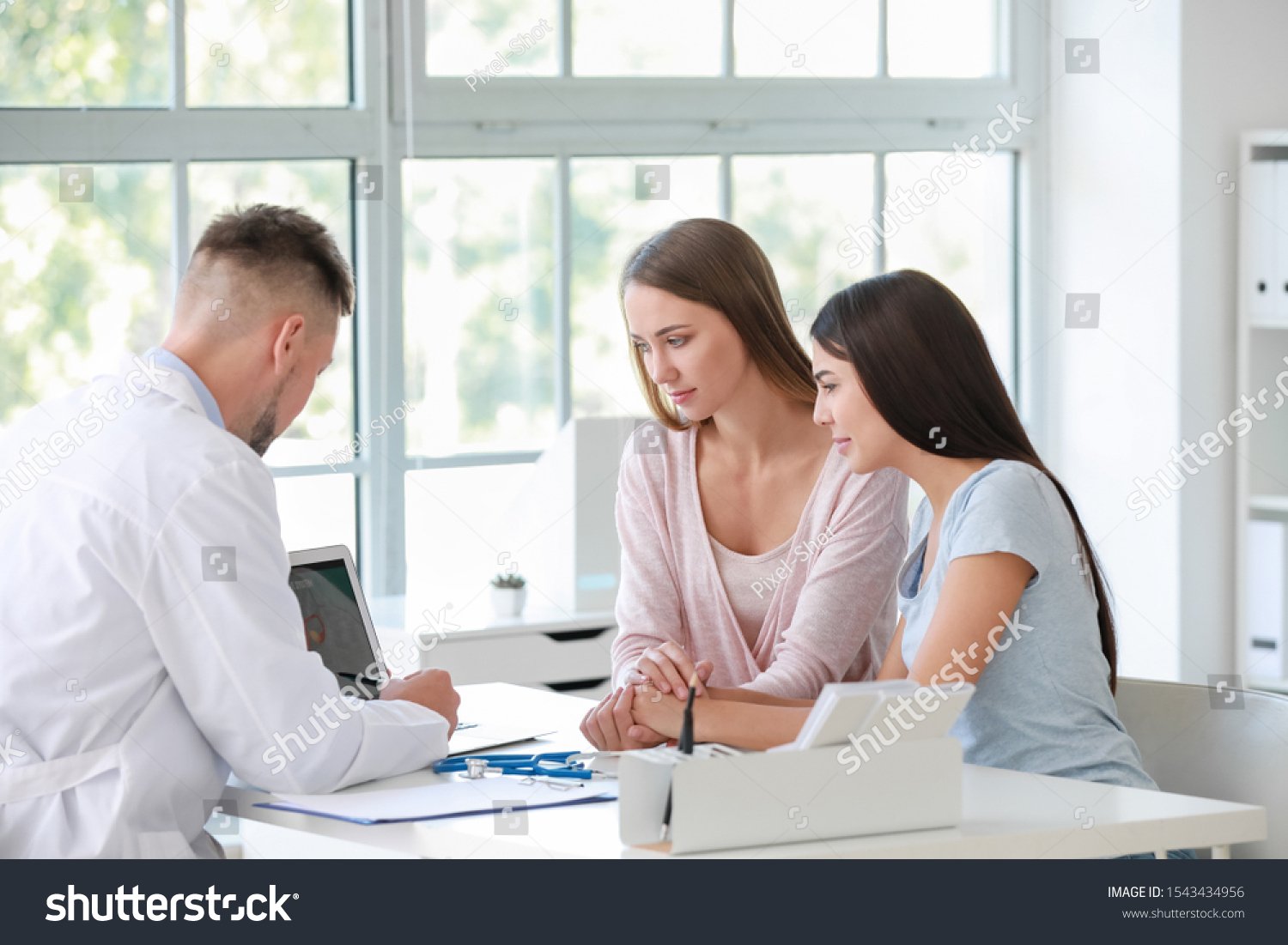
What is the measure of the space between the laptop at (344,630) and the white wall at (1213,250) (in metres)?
2.90

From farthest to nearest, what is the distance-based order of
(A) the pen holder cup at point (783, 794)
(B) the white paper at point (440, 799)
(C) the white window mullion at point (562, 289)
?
(C) the white window mullion at point (562, 289) < (B) the white paper at point (440, 799) < (A) the pen holder cup at point (783, 794)

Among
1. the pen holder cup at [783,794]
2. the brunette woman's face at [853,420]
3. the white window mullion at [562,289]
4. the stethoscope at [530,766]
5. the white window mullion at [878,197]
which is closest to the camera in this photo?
the pen holder cup at [783,794]

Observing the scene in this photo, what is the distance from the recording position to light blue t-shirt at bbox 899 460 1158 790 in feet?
5.41

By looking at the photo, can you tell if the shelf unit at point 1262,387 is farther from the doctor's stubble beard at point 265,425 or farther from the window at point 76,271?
the doctor's stubble beard at point 265,425

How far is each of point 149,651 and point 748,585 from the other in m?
0.92

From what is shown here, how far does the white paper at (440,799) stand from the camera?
1.43 m

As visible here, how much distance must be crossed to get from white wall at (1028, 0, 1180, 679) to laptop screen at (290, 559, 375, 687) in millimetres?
2972

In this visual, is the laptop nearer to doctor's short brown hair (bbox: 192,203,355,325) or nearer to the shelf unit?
doctor's short brown hair (bbox: 192,203,355,325)

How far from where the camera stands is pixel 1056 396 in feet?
15.5

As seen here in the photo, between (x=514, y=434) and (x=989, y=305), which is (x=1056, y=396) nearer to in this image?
(x=989, y=305)

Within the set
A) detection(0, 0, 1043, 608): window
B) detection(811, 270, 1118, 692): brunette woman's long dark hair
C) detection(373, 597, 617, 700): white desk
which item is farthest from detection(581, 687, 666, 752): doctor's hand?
detection(0, 0, 1043, 608): window
